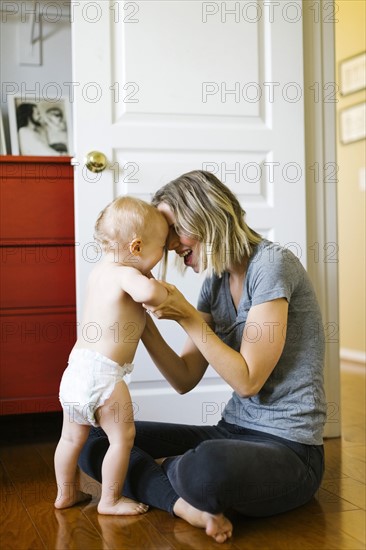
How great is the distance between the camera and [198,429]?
1.90 metres

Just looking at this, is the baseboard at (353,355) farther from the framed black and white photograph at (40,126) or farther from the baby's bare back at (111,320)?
the baby's bare back at (111,320)

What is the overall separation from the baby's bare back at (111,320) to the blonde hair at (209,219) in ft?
0.61

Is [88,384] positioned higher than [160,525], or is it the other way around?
[88,384]

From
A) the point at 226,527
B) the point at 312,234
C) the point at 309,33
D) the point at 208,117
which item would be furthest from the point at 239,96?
the point at 226,527

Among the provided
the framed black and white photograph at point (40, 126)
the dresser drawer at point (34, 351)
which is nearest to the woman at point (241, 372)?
the dresser drawer at point (34, 351)

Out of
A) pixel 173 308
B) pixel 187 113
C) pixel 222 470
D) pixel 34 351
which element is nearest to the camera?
pixel 222 470

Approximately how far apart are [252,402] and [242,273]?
11.9 inches

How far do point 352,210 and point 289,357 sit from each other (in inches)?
114

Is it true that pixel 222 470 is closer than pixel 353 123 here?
Yes

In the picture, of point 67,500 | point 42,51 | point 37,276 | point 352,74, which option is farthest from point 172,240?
point 352,74

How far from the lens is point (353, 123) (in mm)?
4441

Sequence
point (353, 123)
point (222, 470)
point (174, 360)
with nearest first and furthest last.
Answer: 1. point (222, 470)
2. point (174, 360)
3. point (353, 123)

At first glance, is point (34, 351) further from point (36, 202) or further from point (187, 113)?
point (187, 113)

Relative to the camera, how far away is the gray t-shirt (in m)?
1.66
